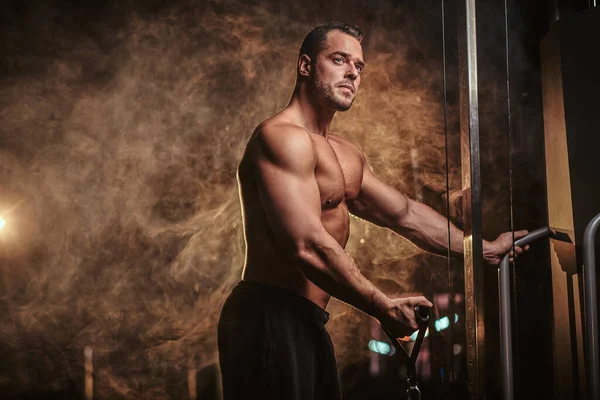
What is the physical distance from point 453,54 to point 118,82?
0.94m

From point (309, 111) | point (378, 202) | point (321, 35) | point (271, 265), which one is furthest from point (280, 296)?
point (321, 35)

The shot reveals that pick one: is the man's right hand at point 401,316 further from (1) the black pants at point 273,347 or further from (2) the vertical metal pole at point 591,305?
(2) the vertical metal pole at point 591,305

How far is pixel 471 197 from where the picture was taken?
1.60 meters

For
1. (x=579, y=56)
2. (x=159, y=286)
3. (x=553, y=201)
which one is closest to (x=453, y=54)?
(x=579, y=56)

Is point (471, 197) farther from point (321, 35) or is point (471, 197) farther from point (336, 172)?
point (321, 35)

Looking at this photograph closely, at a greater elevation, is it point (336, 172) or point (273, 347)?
point (336, 172)

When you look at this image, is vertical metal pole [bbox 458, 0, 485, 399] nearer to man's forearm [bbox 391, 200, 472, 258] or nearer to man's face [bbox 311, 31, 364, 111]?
man's forearm [bbox 391, 200, 472, 258]

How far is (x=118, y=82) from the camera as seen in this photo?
1.47m

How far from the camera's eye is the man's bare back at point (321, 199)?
4.71 feet

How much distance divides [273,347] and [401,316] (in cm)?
37

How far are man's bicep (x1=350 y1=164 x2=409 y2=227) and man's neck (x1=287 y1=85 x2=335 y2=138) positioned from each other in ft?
0.55

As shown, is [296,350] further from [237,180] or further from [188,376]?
[237,180]

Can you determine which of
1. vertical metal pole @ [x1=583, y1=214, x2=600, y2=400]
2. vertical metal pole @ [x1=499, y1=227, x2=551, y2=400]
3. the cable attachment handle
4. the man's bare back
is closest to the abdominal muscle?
the man's bare back

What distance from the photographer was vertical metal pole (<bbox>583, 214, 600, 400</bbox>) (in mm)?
1433
